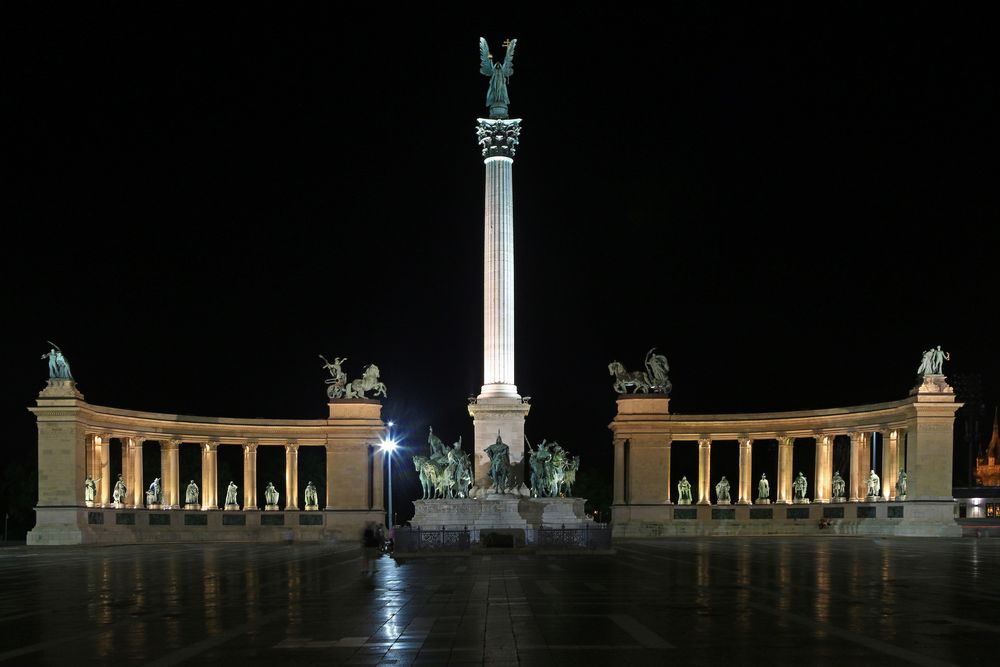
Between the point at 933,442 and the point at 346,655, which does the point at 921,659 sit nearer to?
the point at 346,655

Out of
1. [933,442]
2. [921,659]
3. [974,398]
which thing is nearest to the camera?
[921,659]

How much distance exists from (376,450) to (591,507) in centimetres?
3863

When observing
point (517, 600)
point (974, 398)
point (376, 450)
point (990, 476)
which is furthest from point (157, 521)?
point (990, 476)

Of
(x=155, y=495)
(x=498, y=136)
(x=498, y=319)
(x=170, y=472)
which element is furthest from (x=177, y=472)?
(x=498, y=136)

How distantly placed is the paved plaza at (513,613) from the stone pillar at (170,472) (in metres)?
42.0

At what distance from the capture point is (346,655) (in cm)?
2020

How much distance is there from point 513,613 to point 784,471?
234 feet

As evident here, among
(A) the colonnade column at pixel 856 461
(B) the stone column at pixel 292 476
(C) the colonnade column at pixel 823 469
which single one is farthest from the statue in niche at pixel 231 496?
(A) the colonnade column at pixel 856 461

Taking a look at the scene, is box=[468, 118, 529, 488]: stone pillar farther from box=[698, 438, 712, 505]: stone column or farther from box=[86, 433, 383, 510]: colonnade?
box=[698, 438, 712, 505]: stone column

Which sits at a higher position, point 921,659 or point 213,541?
point 921,659

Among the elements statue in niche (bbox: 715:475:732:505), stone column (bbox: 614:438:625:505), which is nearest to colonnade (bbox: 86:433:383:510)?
stone column (bbox: 614:438:625:505)

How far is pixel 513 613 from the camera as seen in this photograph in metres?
26.8

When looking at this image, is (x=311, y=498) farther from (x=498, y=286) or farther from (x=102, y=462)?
(x=498, y=286)

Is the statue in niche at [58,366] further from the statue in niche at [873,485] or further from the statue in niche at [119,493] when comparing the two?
the statue in niche at [873,485]
